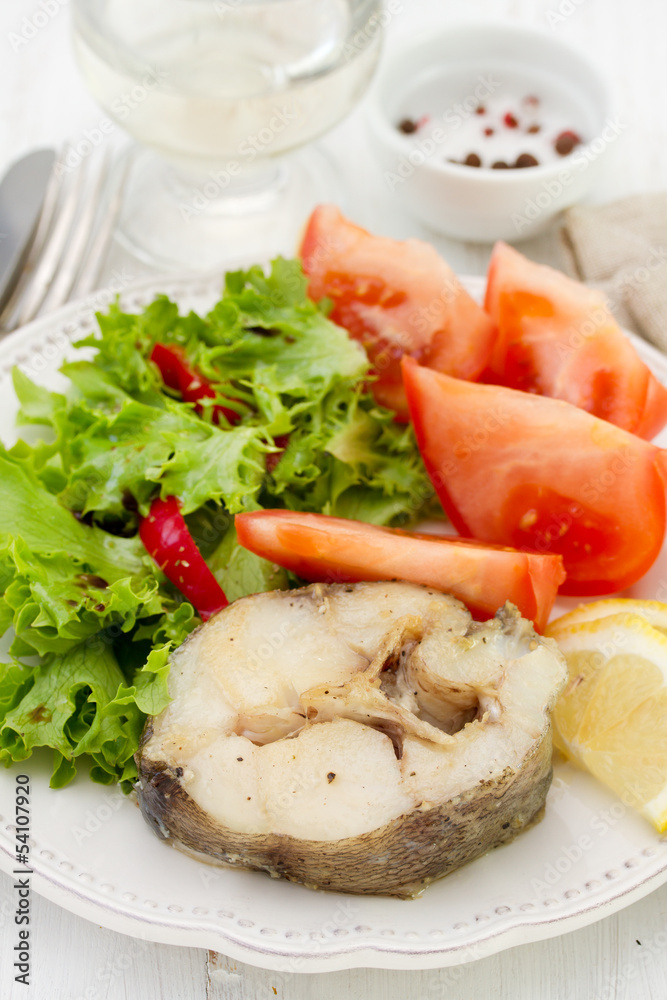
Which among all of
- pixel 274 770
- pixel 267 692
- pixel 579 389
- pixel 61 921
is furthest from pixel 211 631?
pixel 579 389

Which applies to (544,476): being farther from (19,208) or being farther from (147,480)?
(19,208)

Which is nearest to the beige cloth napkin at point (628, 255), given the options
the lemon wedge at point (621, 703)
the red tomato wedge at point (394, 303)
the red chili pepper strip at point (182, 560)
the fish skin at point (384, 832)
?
the red tomato wedge at point (394, 303)

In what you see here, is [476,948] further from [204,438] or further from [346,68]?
[346,68]

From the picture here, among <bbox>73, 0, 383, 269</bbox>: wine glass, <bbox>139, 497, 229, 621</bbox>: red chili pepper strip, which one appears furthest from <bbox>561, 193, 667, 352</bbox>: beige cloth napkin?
<bbox>139, 497, 229, 621</bbox>: red chili pepper strip

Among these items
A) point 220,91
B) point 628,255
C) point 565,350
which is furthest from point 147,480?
point 628,255

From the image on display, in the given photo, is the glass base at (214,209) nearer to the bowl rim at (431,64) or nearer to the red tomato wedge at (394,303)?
the bowl rim at (431,64)

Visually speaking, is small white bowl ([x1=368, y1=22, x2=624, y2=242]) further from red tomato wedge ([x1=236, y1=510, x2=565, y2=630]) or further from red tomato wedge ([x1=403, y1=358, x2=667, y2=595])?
red tomato wedge ([x1=236, y1=510, x2=565, y2=630])
